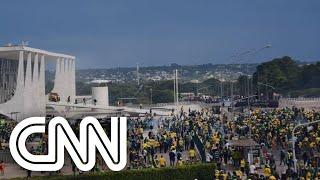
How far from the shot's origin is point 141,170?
827 inches

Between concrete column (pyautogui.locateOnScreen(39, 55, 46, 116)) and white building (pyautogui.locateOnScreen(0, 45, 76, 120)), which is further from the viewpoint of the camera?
concrete column (pyautogui.locateOnScreen(39, 55, 46, 116))

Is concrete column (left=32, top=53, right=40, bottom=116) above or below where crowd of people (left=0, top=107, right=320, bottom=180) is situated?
above

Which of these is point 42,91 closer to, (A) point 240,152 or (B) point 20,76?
(B) point 20,76

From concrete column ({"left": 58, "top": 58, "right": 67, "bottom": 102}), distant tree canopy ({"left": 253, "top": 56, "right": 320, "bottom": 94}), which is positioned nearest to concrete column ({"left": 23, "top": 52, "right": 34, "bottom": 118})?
concrete column ({"left": 58, "top": 58, "right": 67, "bottom": 102})

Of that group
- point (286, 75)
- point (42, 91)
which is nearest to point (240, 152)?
point (42, 91)

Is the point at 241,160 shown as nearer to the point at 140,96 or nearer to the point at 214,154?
the point at 214,154

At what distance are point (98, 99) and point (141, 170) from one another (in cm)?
4102

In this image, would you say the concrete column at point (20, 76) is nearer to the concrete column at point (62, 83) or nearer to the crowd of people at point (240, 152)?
the crowd of people at point (240, 152)

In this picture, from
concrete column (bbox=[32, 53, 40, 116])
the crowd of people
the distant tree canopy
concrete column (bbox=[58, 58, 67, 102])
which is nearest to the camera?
the crowd of people

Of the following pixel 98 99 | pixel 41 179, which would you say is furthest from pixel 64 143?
pixel 98 99

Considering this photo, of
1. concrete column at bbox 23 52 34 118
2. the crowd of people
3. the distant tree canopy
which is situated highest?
the distant tree canopy

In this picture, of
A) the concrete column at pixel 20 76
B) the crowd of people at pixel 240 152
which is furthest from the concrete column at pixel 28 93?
the crowd of people at pixel 240 152

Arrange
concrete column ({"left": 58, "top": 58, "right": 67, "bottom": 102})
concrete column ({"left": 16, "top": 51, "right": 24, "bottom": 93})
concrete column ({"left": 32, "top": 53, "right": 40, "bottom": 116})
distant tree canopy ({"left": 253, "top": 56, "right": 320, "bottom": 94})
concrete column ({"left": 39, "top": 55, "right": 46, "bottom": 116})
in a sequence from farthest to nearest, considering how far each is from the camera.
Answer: distant tree canopy ({"left": 253, "top": 56, "right": 320, "bottom": 94}), concrete column ({"left": 58, "top": 58, "right": 67, "bottom": 102}), concrete column ({"left": 39, "top": 55, "right": 46, "bottom": 116}), concrete column ({"left": 32, "top": 53, "right": 40, "bottom": 116}), concrete column ({"left": 16, "top": 51, "right": 24, "bottom": 93})

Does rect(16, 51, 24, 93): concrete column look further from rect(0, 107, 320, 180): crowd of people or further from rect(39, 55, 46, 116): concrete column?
rect(0, 107, 320, 180): crowd of people
